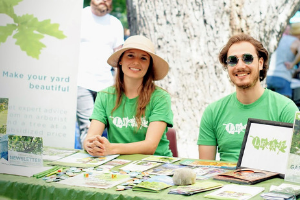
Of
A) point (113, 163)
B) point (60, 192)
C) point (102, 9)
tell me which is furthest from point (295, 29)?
point (60, 192)

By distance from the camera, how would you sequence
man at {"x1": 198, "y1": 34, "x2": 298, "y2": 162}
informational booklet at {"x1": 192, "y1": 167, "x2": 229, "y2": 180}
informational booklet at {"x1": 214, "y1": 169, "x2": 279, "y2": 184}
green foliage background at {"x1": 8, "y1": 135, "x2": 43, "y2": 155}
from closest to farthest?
1. informational booklet at {"x1": 214, "y1": 169, "x2": 279, "y2": 184}
2. informational booklet at {"x1": 192, "y1": 167, "x2": 229, "y2": 180}
3. green foliage background at {"x1": 8, "y1": 135, "x2": 43, "y2": 155}
4. man at {"x1": 198, "y1": 34, "x2": 298, "y2": 162}

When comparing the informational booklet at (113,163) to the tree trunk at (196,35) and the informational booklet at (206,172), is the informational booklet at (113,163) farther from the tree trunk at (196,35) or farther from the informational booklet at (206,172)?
the tree trunk at (196,35)

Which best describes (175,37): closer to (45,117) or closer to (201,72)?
(201,72)

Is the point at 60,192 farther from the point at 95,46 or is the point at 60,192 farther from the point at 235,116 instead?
the point at 95,46

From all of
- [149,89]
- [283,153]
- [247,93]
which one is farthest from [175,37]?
[283,153]

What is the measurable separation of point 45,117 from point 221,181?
174 cm

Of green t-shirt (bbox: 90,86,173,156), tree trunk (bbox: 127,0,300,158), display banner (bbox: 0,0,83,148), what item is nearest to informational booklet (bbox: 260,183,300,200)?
green t-shirt (bbox: 90,86,173,156)

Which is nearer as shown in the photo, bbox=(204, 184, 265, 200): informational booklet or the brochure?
bbox=(204, 184, 265, 200): informational booklet

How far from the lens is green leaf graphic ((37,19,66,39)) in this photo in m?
3.46

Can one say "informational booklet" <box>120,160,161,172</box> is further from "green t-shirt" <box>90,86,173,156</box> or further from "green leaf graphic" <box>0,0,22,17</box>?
"green leaf graphic" <box>0,0,22,17</box>

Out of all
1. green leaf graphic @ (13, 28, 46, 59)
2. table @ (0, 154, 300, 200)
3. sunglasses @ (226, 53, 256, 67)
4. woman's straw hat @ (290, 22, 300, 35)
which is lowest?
table @ (0, 154, 300, 200)

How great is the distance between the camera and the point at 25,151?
2.39 metres

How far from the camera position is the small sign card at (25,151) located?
92.1 inches

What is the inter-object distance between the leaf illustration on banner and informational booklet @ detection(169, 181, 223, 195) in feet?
5.95
